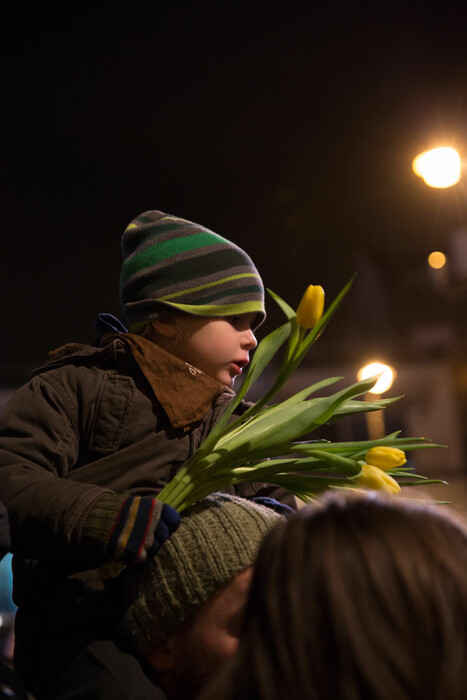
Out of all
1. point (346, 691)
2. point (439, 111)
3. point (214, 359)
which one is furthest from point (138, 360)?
point (439, 111)

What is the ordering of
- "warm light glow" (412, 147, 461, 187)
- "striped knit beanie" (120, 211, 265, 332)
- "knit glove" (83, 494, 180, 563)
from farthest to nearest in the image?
1. "warm light glow" (412, 147, 461, 187)
2. "striped knit beanie" (120, 211, 265, 332)
3. "knit glove" (83, 494, 180, 563)

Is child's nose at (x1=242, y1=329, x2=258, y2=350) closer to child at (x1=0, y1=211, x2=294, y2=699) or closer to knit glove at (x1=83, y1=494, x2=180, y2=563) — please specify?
child at (x1=0, y1=211, x2=294, y2=699)

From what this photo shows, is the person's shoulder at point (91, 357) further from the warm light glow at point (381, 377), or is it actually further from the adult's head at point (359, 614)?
the adult's head at point (359, 614)

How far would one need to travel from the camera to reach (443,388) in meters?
Answer: 6.46

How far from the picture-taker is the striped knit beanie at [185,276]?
2.84ft

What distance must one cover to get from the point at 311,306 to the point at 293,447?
0.58 ft

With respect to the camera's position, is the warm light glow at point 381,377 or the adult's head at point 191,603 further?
the warm light glow at point 381,377

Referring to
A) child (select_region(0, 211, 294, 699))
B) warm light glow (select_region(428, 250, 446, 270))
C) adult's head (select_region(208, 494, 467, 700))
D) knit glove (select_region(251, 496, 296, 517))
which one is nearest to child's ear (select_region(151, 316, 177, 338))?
child (select_region(0, 211, 294, 699))

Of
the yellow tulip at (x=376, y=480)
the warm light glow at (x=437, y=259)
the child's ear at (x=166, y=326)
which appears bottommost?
the warm light glow at (x=437, y=259)

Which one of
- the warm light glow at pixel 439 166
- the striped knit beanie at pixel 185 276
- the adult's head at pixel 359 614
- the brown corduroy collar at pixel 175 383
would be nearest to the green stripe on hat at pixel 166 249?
the striped knit beanie at pixel 185 276

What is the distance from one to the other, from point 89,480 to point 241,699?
380 millimetres

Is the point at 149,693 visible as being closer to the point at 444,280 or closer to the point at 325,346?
the point at 325,346

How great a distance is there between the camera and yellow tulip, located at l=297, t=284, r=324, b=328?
29.1 inches

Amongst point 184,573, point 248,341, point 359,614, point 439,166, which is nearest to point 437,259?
point 439,166
